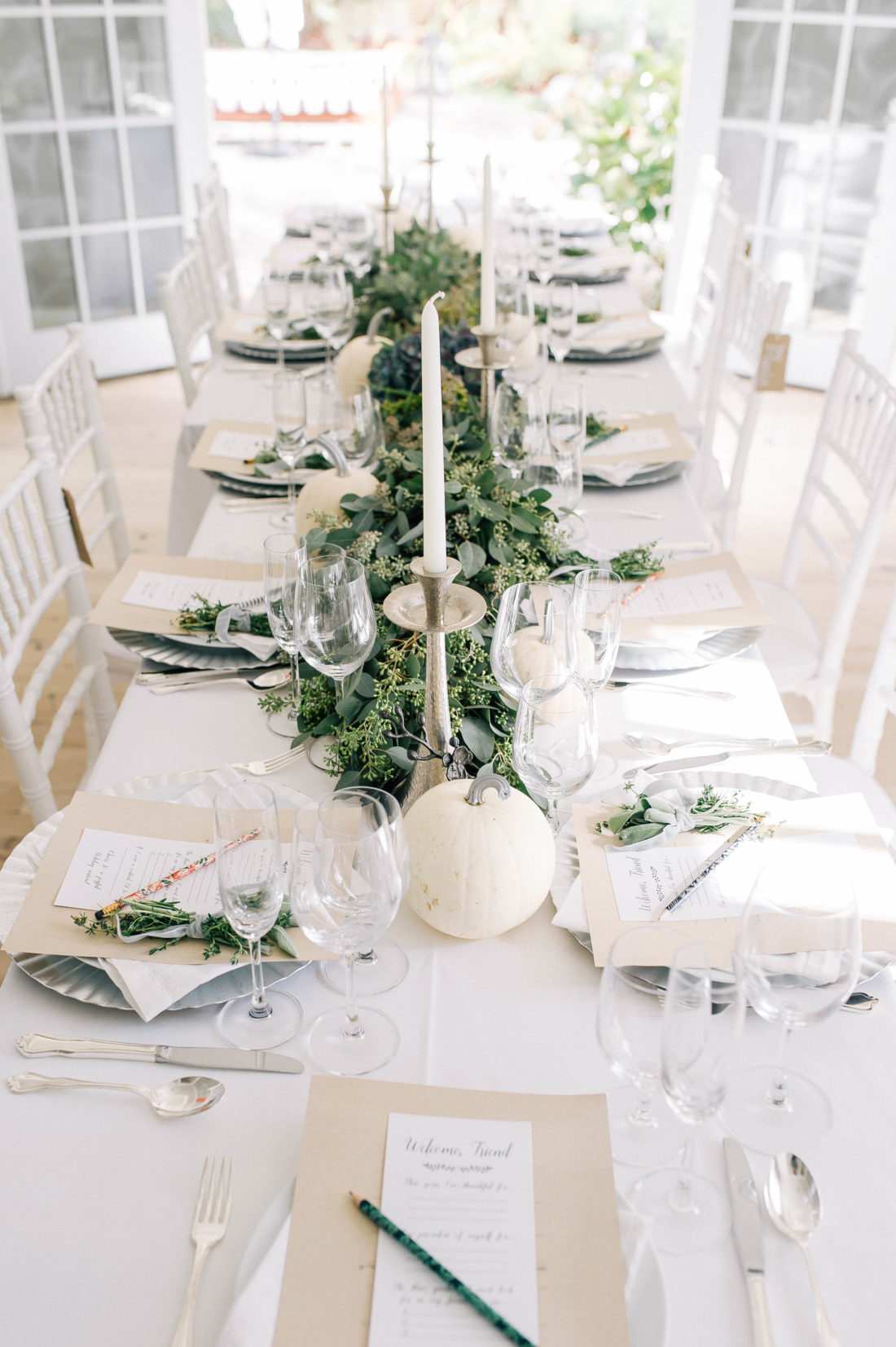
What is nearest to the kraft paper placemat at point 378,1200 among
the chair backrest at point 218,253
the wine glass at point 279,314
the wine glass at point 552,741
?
the wine glass at point 552,741

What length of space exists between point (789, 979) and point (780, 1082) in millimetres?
82

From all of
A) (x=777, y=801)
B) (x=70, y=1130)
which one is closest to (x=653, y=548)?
(x=777, y=801)

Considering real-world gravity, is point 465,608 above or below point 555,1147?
above

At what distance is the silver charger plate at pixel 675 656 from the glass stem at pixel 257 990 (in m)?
0.60

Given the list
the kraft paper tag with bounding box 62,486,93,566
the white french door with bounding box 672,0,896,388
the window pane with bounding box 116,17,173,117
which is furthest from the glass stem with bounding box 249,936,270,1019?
the window pane with bounding box 116,17,173,117

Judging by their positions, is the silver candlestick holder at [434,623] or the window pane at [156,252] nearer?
the silver candlestick holder at [434,623]

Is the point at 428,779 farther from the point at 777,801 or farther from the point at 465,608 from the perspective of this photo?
the point at 777,801

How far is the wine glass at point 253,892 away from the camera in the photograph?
34.0 inches

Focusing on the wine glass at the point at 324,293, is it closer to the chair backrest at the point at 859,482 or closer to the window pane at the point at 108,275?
the chair backrest at the point at 859,482

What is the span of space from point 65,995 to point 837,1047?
0.62 metres

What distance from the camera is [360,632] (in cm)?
112

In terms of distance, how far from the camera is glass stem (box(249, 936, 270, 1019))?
35.7 inches

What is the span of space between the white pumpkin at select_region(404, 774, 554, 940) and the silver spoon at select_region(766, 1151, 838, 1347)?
288mm

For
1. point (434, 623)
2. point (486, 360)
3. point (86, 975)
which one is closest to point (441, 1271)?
point (86, 975)
